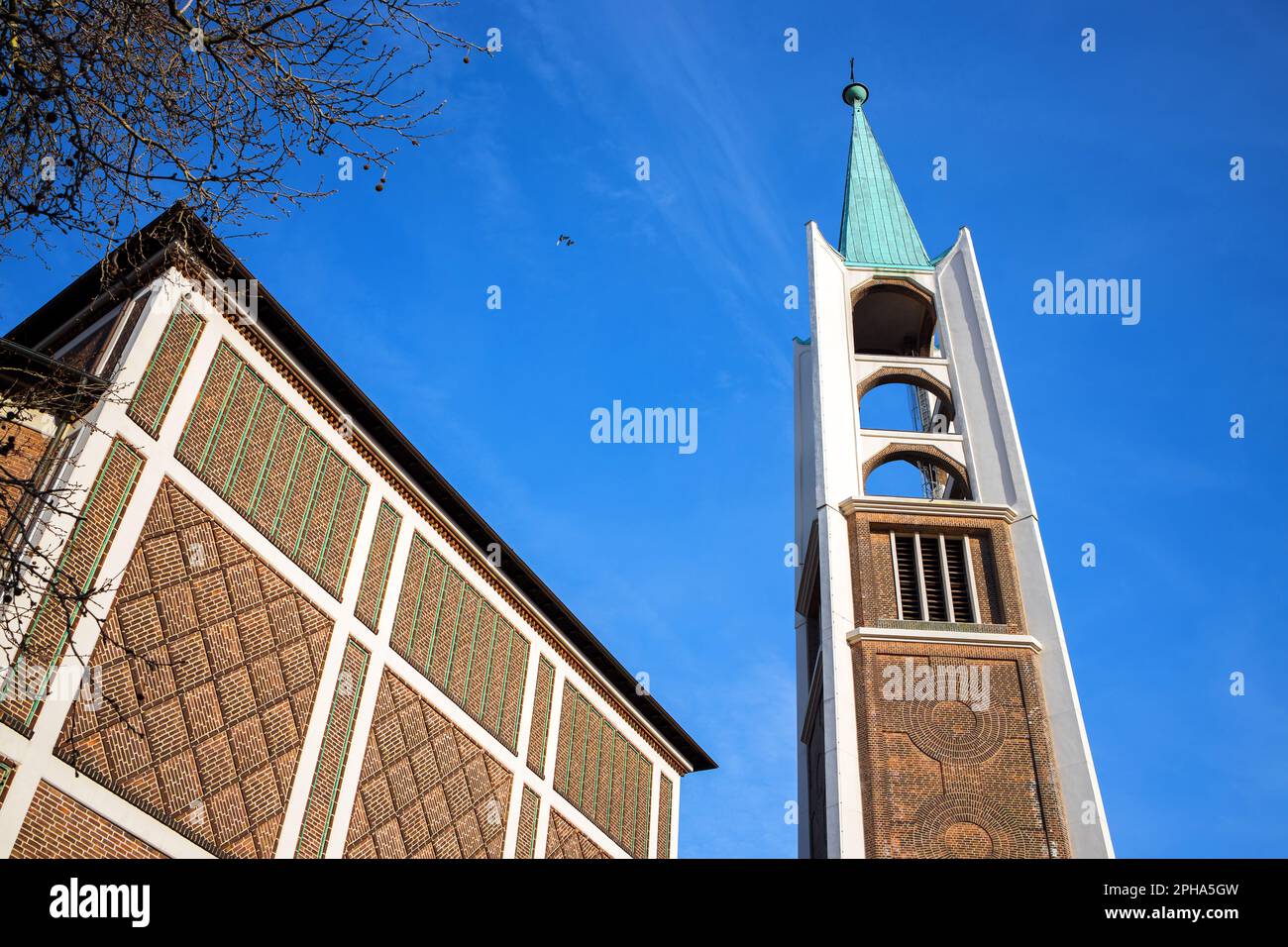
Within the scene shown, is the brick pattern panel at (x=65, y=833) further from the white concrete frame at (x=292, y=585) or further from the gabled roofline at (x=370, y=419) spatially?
the gabled roofline at (x=370, y=419)

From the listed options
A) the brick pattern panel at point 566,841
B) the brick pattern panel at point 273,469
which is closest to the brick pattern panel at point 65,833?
the brick pattern panel at point 273,469

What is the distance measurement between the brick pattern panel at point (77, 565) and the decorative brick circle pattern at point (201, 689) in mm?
Result: 531

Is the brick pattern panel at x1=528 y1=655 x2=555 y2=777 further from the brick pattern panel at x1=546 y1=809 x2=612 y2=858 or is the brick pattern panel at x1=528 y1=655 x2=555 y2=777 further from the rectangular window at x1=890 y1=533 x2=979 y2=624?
the rectangular window at x1=890 y1=533 x2=979 y2=624

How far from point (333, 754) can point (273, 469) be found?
507 cm

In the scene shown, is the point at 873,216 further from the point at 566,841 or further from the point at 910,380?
the point at 566,841

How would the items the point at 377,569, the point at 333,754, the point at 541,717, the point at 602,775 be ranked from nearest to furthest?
the point at 333,754, the point at 377,569, the point at 541,717, the point at 602,775

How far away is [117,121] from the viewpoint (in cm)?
812

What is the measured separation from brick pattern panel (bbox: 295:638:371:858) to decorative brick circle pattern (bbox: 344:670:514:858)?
2.00ft

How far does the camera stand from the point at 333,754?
66.0ft

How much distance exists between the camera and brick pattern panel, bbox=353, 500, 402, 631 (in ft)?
72.0

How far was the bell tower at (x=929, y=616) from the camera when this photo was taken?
76.0 ft

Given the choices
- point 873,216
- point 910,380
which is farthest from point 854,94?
point 910,380
